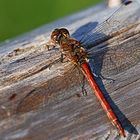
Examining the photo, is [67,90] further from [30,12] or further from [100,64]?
[30,12]

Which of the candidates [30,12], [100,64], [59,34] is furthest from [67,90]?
[30,12]

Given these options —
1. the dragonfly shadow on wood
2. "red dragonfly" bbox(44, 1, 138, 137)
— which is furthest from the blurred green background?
the dragonfly shadow on wood

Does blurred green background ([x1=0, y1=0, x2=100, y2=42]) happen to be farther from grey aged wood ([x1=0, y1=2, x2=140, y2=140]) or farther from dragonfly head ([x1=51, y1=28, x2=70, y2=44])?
grey aged wood ([x1=0, y1=2, x2=140, y2=140])

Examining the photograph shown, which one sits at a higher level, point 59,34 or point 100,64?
point 59,34

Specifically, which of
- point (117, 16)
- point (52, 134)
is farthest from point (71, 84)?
point (117, 16)

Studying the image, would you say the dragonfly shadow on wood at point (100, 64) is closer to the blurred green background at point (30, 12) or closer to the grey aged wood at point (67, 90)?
the grey aged wood at point (67, 90)

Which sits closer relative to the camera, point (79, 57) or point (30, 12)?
point (79, 57)
